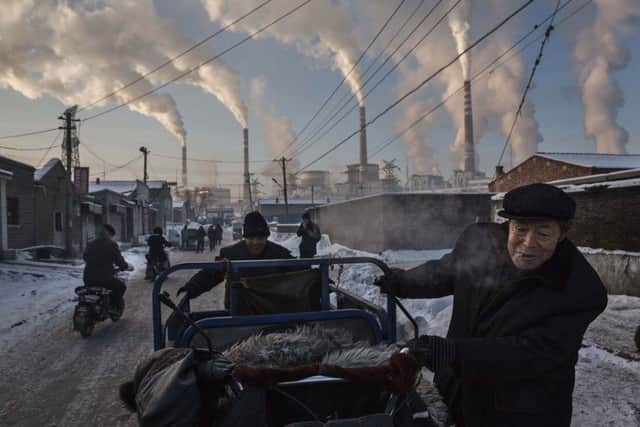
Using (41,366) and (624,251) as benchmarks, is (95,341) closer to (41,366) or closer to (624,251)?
(41,366)

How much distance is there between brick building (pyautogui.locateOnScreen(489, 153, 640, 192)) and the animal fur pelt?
29.1m

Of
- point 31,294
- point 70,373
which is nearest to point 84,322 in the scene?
point 70,373

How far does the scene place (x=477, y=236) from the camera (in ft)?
7.22

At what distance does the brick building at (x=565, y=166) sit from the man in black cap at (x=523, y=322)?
28844mm

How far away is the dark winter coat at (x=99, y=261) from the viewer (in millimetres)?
7879

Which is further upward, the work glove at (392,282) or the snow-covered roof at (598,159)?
the snow-covered roof at (598,159)

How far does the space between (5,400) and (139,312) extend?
461 cm

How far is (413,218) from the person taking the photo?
19.7 metres

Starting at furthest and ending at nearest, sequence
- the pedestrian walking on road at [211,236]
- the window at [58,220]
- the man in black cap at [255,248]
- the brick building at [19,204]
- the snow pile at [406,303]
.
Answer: the pedestrian walking on road at [211,236]
the window at [58,220]
the brick building at [19,204]
the snow pile at [406,303]
the man in black cap at [255,248]

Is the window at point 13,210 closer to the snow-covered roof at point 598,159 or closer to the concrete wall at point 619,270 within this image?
the concrete wall at point 619,270

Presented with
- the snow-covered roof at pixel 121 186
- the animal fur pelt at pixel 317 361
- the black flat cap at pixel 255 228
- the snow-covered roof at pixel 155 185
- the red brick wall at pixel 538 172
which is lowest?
the animal fur pelt at pixel 317 361

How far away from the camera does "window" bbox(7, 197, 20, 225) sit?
19562 mm

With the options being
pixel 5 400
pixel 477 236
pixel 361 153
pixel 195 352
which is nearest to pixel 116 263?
pixel 5 400

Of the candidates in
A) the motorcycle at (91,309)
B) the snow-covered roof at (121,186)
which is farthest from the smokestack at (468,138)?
the motorcycle at (91,309)
